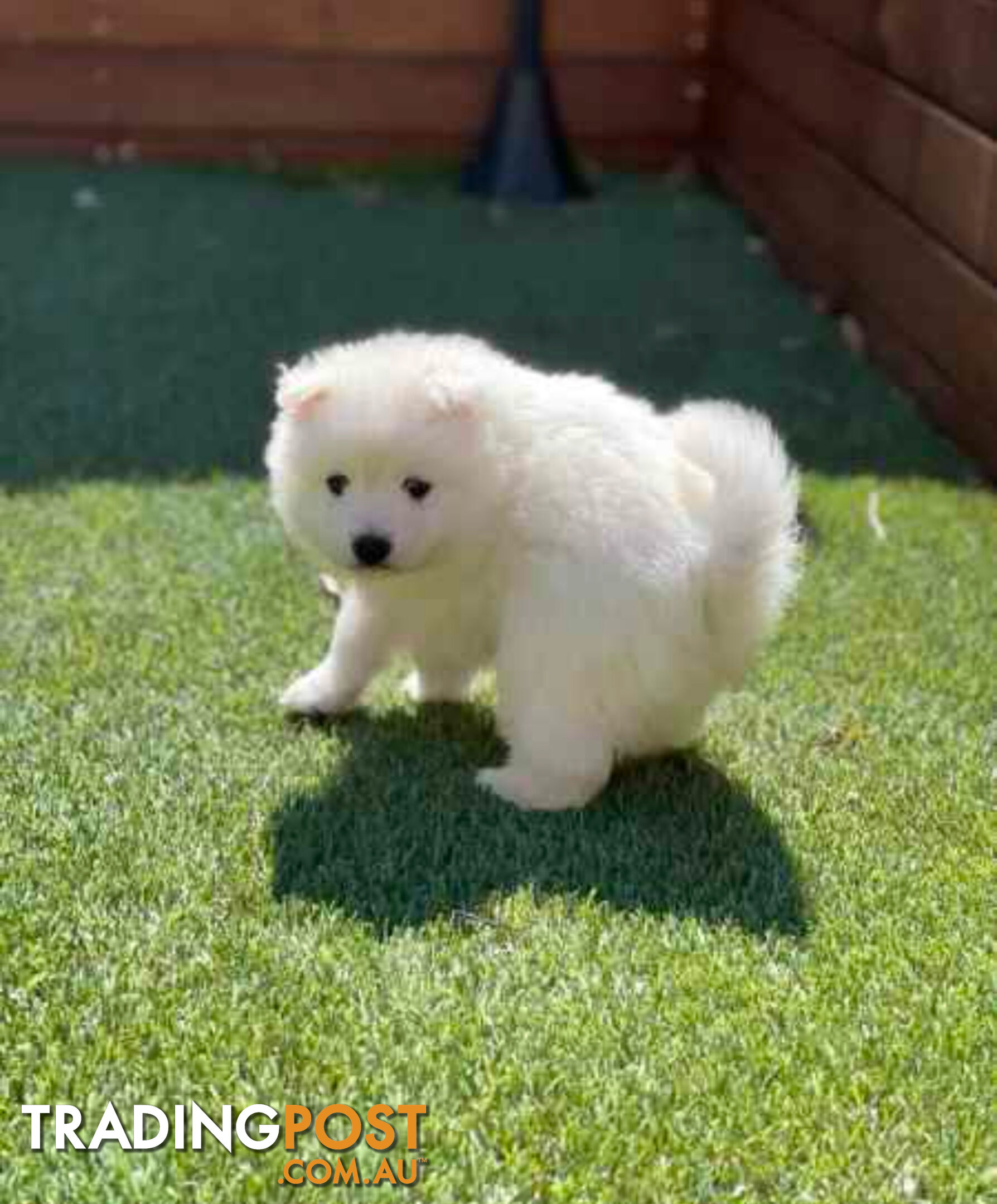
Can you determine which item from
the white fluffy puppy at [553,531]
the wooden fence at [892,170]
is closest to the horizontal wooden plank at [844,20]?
the wooden fence at [892,170]

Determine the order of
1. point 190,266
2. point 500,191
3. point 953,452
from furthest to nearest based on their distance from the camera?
point 500,191, point 190,266, point 953,452

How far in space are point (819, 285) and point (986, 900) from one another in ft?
12.8

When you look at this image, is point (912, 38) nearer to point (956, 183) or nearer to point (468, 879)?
point (956, 183)

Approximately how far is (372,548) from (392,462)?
146 mm

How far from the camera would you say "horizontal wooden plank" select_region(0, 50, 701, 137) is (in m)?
7.56

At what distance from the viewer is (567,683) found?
295 cm

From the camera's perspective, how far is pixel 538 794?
3025mm

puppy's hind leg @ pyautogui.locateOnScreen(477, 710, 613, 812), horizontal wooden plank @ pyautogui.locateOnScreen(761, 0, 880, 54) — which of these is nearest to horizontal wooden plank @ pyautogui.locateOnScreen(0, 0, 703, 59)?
horizontal wooden plank @ pyautogui.locateOnScreen(761, 0, 880, 54)

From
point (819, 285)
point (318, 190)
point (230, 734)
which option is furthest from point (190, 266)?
point (230, 734)

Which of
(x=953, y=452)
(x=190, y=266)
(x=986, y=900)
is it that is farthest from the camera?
(x=190, y=266)

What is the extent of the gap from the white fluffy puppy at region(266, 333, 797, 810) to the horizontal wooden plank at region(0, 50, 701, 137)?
4879 millimetres

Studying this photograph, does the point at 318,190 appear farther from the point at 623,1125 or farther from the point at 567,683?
the point at 623,1125

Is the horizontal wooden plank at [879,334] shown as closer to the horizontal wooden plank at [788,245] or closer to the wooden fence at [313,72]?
the horizontal wooden plank at [788,245]

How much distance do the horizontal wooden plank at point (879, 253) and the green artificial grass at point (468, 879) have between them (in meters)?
0.24
